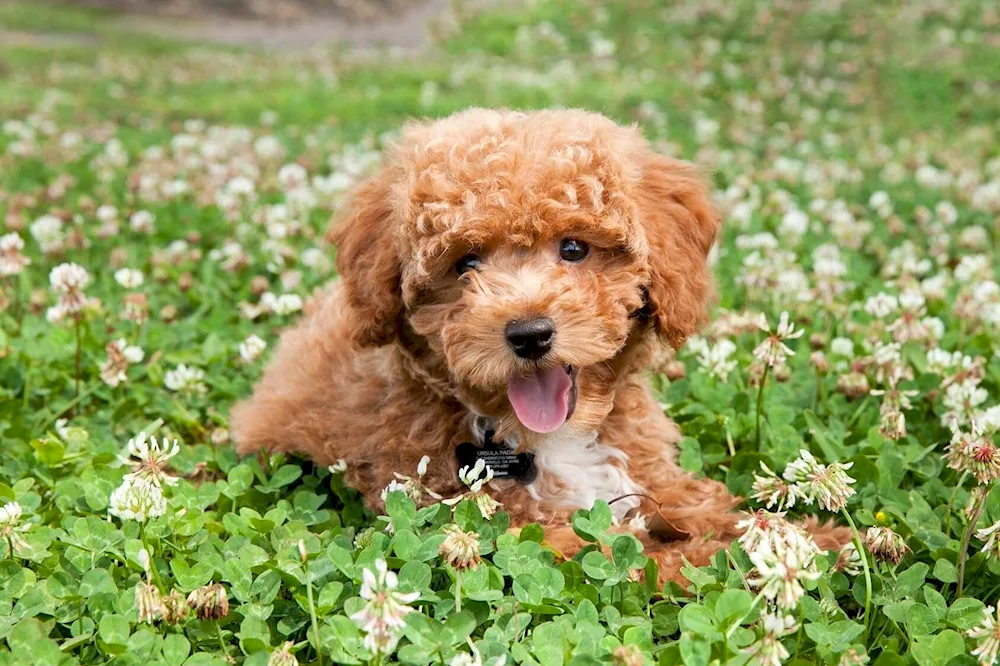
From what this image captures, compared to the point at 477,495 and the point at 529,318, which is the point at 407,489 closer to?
the point at 477,495

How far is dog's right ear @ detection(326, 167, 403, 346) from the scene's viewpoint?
3604 mm

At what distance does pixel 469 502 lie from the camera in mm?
3244

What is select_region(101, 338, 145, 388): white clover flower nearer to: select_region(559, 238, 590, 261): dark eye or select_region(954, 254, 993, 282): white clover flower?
select_region(559, 238, 590, 261): dark eye

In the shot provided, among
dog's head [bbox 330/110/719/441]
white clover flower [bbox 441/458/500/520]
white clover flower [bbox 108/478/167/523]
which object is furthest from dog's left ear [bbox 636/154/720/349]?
white clover flower [bbox 108/478/167/523]

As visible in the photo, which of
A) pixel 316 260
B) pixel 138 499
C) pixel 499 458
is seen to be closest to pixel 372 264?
pixel 499 458

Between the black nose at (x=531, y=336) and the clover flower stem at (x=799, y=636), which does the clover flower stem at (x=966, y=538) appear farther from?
the black nose at (x=531, y=336)

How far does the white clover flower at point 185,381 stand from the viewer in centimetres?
474

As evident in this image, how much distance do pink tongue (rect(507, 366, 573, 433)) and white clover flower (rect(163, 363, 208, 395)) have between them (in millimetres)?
1980

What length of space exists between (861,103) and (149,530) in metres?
10.2

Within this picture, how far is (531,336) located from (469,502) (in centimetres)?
56

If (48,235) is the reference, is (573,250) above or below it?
above

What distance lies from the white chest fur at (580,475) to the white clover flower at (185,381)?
1.92 metres

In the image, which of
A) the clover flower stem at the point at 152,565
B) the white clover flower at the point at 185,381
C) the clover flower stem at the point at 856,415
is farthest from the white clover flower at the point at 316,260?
the clover flower stem at the point at 856,415

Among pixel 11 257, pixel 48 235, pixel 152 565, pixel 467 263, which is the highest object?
pixel 467 263
